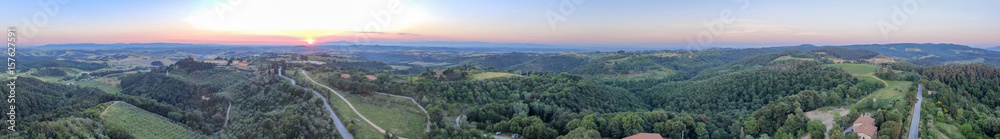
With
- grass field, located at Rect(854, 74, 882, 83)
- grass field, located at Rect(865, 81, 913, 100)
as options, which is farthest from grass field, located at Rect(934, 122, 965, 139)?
grass field, located at Rect(854, 74, 882, 83)

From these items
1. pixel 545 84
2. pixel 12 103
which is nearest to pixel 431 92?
pixel 545 84

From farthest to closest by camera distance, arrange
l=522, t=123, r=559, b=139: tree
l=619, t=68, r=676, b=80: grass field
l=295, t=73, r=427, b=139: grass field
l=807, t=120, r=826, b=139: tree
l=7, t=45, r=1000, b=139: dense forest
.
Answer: l=619, t=68, r=676, b=80: grass field < l=295, t=73, r=427, b=139: grass field < l=522, t=123, r=559, b=139: tree < l=7, t=45, r=1000, b=139: dense forest < l=807, t=120, r=826, b=139: tree

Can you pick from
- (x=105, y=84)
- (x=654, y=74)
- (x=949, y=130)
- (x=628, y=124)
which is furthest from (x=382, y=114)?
(x=654, y=74)

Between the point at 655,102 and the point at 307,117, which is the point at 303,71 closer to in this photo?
the point at 307,117

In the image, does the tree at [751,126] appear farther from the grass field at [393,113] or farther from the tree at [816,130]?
the grass field at [393,113]

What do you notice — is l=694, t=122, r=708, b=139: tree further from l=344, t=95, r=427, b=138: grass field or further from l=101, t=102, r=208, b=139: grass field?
l=101, t=102, r=208, b=139: grass field

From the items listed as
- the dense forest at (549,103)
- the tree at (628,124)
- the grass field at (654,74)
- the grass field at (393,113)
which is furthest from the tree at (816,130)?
the grass field at (654,74)

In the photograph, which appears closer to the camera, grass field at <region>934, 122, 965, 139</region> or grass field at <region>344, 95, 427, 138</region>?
grass field at <region>934, 122, 965, 139</region>

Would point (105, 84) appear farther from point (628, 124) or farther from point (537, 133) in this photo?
point (628, 124)

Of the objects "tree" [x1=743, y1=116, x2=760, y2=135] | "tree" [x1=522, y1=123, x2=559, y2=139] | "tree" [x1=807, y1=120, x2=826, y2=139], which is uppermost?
"tree" [x1=807, y1=120, x2=826, y2=139]
